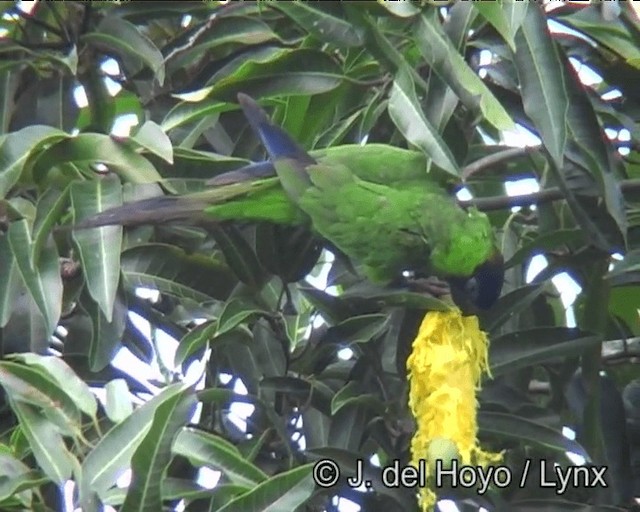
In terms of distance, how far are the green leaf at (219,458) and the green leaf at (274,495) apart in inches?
5.9

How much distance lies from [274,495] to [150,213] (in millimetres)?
626

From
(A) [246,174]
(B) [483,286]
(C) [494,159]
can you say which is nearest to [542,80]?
(C) [494,159]

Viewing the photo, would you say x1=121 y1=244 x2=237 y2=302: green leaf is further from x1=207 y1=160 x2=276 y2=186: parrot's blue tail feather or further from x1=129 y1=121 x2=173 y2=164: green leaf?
x1=129 y1=121 x2=173 y2=164: green leaf

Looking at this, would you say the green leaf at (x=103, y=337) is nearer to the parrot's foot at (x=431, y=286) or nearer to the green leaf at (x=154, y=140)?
the green leaf at (x=154, y=140)

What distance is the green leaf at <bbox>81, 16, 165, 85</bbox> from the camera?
2.47m

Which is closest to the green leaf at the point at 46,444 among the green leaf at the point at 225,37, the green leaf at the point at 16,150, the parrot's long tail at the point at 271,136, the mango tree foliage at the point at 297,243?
the mango tree foliage at the point at 297,243

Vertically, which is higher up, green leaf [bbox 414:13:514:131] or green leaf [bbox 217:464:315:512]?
green leaf [bbox 414:13:514:131]

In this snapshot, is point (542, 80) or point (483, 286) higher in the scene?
point (542, 80)

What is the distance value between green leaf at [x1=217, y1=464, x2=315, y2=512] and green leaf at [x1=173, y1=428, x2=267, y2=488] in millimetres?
150

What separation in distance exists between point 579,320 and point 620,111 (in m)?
0.43

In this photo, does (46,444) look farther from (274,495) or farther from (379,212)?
(379,212)

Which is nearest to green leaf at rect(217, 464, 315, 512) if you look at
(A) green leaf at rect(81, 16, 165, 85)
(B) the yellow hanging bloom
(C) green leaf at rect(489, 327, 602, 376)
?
(B) the yellow hanging bloom

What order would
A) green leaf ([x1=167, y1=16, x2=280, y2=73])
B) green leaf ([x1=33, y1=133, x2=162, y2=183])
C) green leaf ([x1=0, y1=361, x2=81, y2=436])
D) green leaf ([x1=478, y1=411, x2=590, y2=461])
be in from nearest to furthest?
green leaf ([x1=0, y1=361, x2=81, y2=436]) → green leaf ([x1=33, y1=133, x2=162, y2=183]) → green leaf ([x1=478, y1=411, x2=590, y2=461]) → green leaf ([x1=167, y1=16, x2=280, y2=73])

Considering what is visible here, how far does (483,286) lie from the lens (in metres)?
2.48
